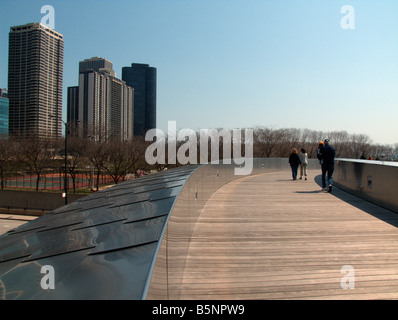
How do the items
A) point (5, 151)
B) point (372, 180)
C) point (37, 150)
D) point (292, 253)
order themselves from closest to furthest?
point (292, 253) < point (372, 180) < point (37, 150) < point (5, 151)

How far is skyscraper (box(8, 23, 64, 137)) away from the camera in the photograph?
182 ft

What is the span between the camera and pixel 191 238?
5.16 meters

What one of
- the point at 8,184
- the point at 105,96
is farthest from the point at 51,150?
the point at 105,96

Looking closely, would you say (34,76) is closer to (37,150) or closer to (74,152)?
(37,150)

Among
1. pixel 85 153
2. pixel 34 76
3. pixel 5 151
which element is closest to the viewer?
pixel 85 153

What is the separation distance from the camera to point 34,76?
6359 cm

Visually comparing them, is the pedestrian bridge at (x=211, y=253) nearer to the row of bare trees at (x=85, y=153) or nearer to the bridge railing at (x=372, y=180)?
the bridge railing at (x=372, y=180)

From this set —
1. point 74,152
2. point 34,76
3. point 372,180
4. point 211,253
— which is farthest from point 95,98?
point 211,253

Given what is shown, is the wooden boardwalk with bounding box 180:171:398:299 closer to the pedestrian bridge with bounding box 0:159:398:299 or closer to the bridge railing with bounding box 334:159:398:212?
the pedestrian bridge with bounding box 0:159:398:299

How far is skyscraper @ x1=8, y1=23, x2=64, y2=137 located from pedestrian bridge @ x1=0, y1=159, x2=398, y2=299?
46.5 m

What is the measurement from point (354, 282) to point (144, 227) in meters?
2.50

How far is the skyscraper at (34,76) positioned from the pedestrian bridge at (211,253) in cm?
4647

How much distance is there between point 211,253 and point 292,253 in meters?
1.20
